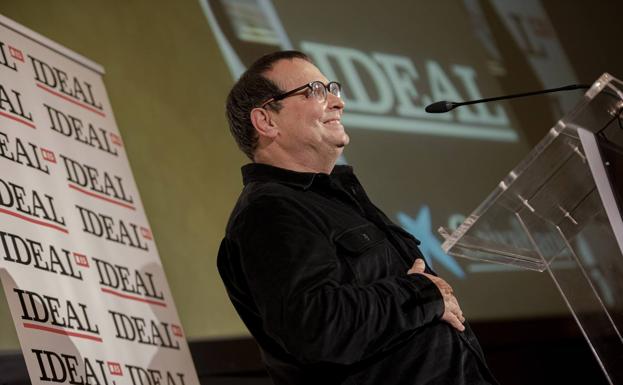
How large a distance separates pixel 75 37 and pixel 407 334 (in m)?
2.27

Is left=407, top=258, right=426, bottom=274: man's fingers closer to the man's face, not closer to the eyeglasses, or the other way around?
the man's face

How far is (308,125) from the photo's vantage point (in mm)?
1981

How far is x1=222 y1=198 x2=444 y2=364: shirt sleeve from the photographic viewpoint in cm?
160

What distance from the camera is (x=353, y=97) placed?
4.03 metres

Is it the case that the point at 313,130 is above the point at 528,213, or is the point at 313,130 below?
above

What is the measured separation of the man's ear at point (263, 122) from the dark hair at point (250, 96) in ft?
0.06

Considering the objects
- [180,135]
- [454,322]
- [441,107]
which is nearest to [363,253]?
[454,322]

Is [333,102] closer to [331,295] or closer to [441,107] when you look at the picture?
[441,107]

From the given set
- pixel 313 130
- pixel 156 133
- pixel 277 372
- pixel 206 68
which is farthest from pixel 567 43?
pixel 277 372

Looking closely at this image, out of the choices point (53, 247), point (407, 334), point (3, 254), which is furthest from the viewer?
point (53, 247)

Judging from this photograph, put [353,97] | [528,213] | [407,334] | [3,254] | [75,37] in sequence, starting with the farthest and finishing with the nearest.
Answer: [353,97] < [75,37] < [3,254] < [528,213] < [407,334]

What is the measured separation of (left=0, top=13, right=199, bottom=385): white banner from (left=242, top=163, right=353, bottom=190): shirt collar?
2.84 feet

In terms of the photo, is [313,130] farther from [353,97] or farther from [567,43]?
[567,43]

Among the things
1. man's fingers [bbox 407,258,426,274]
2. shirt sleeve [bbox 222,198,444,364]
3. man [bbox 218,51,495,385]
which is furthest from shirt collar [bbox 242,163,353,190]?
man's fingers [bbox 407,258,426,274]
